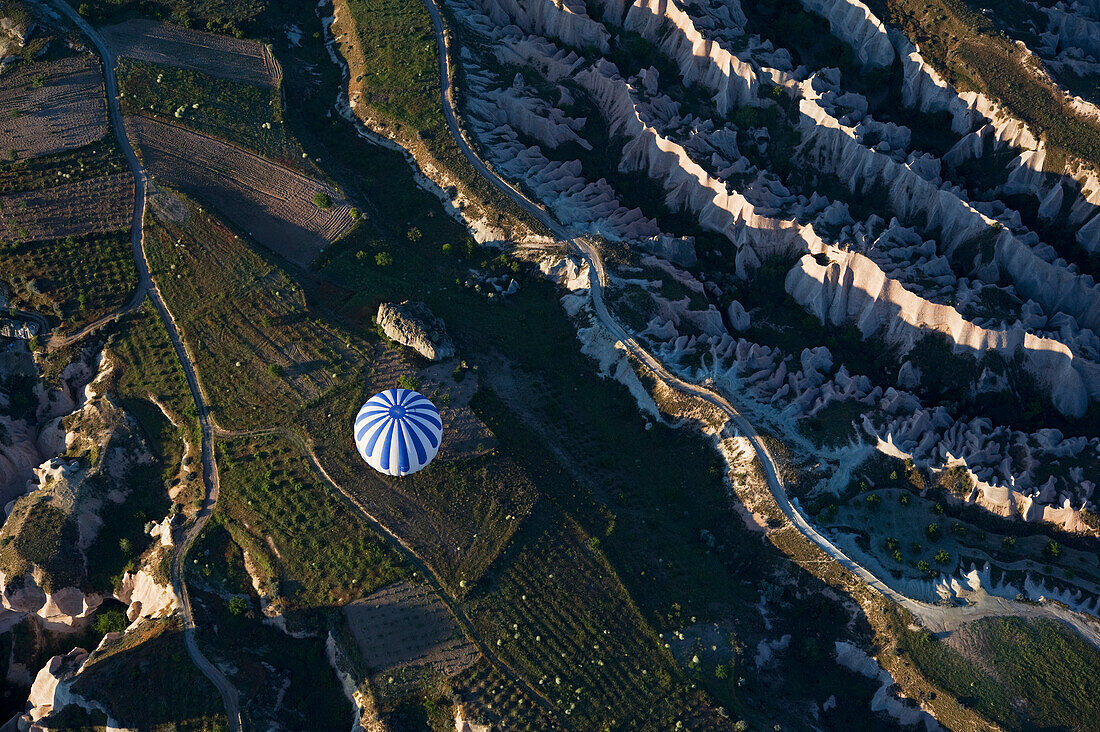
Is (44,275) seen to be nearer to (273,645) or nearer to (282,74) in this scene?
(282,74)

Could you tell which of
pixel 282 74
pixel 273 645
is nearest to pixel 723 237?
pixel 282 74

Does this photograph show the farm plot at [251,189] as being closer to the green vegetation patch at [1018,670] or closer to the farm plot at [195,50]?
the farm plot at [195,50]

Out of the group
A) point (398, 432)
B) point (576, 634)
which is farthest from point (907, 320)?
point (398, 432)

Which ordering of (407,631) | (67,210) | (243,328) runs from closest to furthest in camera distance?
(407,631) → (243,328) → (67,210)

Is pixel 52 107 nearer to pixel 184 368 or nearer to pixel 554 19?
pixel 184 368

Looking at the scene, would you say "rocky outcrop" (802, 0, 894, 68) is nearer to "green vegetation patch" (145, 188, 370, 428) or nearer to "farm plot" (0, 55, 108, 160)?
"green vegetation patch" (145, 188, 370, 428)

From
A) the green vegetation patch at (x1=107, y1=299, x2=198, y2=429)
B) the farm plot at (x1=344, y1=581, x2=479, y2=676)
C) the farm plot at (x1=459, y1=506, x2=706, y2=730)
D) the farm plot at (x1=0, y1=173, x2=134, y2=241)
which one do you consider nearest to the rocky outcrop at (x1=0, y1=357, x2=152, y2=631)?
the green vegetation patch at (x1=107, y1=299, x2=198, y2=429)
